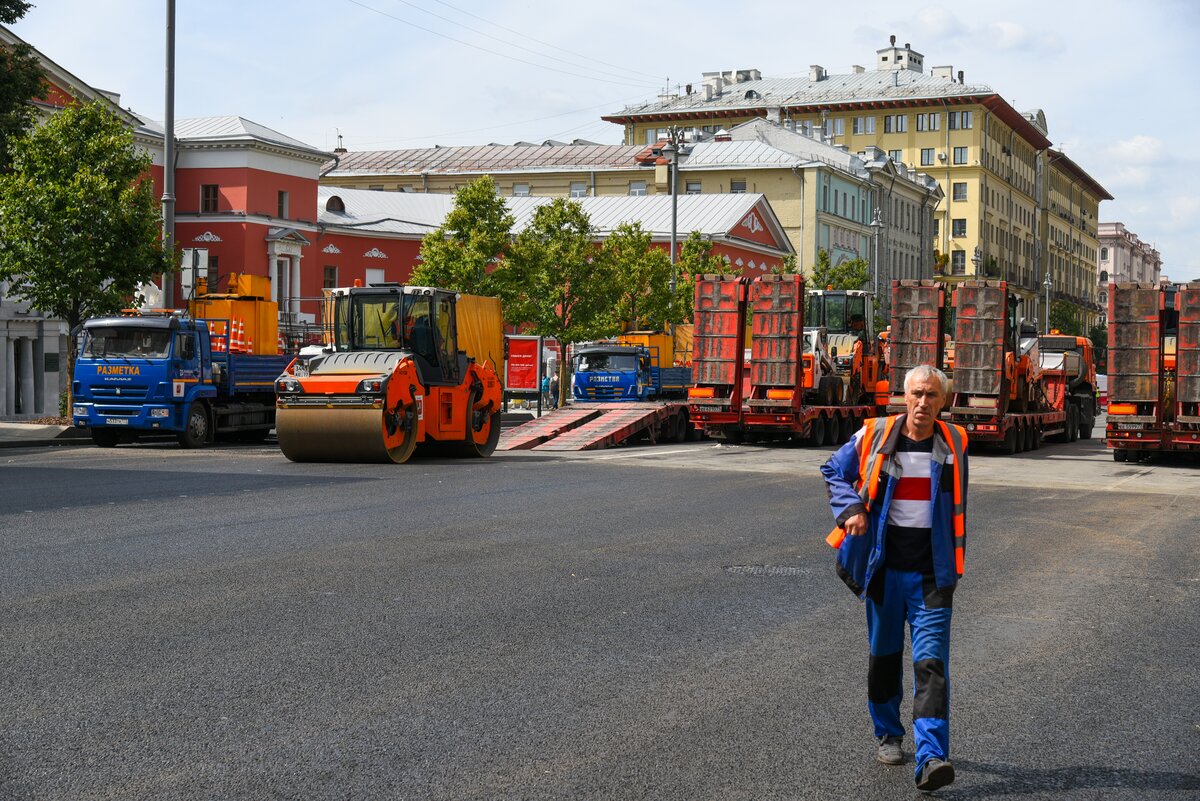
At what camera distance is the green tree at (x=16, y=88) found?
35031mm

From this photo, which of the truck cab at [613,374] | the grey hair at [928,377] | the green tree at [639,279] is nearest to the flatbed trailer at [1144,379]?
the truck cab at [613,374]

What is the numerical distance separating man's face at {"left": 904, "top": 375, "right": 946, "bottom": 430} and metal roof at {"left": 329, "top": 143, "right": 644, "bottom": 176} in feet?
306

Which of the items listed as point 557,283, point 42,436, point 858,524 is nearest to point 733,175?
point 557,283

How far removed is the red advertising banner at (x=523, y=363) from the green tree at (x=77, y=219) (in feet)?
41.8

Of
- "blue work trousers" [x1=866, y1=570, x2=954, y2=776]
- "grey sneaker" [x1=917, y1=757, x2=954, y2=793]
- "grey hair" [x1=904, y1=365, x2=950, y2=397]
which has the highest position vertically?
"grey hair" [x1=904, y1=365, x2=950, y2=397]

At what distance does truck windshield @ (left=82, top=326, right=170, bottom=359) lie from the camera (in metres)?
29.5

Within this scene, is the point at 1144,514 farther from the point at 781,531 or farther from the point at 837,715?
the point at 837,715

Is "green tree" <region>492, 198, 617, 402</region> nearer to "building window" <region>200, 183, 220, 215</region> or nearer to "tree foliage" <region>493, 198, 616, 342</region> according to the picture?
"tree foliage" <region>493, 198, 616, 342</region>

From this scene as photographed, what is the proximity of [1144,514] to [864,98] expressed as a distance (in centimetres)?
10738

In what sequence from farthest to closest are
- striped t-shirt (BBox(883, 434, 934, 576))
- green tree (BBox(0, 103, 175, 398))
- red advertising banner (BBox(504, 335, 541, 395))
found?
red advertising banner (BBox(504, 335, 541, 395))
green tree (BBox(0, 103, 175, 398))
striped t-shirt (BBox(883, 434, 934, 576))

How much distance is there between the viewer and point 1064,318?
13000 centimetres

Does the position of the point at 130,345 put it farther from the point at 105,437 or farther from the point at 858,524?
the point at 858,524

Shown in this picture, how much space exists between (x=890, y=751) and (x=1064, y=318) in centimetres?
12937

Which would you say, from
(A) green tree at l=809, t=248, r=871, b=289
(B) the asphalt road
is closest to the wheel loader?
(B) the asphalt road
